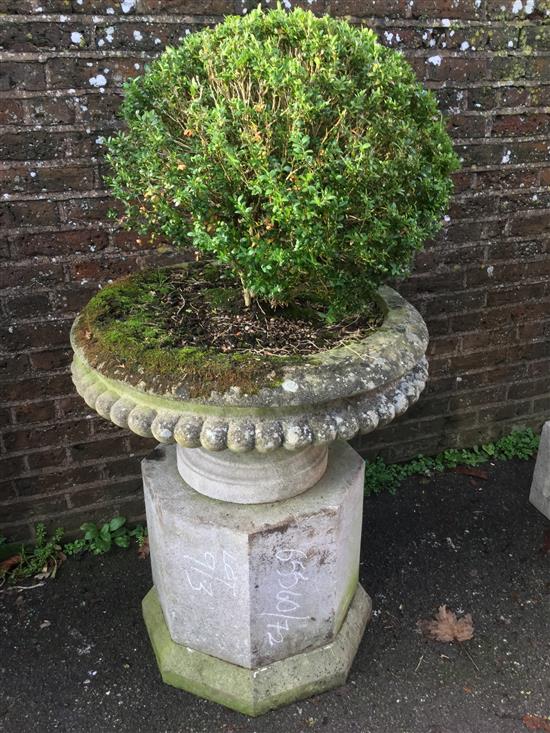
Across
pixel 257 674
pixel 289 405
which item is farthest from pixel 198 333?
pixel 257 674

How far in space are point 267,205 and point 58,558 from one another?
1.85 m

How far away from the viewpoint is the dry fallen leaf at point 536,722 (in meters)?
1.88

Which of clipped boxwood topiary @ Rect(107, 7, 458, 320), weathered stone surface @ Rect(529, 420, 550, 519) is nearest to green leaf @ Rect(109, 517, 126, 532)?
clipped boxwood topiary @ Rect(107, 7, 458, 320)

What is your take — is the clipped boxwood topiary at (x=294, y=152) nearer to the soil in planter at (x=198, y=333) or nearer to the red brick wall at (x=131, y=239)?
the soil in planter at (x=198, y=333)

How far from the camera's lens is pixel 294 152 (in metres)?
1.28

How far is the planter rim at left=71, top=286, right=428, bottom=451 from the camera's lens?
1.38 metres

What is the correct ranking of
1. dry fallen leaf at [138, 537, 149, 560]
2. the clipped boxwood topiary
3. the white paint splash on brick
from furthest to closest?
dry fallen leaf at [138, 537, 149, 560]
the white paint splash on brick
the clipped boxwood topiary

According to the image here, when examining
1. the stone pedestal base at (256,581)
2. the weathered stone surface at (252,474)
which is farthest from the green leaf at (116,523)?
the weathered stone surface at (252,474)

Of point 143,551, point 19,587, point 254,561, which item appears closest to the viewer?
point 254,561

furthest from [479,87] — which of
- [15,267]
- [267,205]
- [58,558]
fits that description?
Result: [58,558]

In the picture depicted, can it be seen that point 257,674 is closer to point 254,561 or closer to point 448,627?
point 254,561

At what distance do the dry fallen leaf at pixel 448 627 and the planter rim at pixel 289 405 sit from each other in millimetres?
1097

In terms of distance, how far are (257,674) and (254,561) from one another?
0.46 m

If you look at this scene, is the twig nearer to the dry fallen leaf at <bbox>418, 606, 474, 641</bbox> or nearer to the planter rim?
the planter rim
